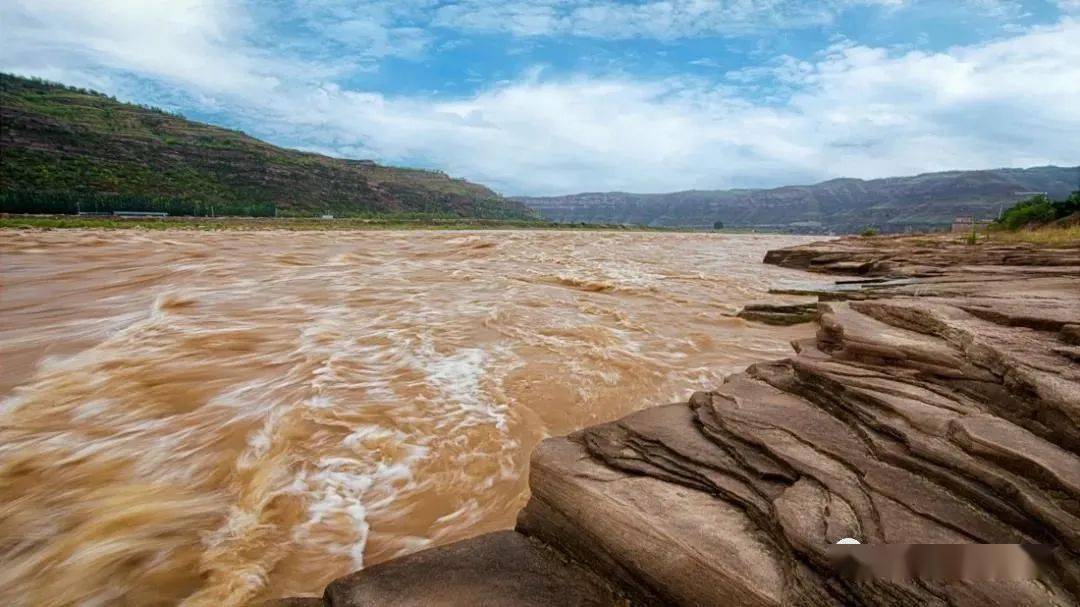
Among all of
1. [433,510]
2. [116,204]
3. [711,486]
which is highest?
[116,204]

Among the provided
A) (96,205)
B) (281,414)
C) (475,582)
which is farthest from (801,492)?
(96,205)

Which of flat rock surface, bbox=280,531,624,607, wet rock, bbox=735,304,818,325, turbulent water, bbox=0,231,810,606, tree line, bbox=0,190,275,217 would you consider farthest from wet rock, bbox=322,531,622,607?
tree line, bbox=0,190,275,217

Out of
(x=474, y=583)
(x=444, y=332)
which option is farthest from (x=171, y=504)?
(x=444, y=332)

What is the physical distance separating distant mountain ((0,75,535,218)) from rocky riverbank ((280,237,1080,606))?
236 feet

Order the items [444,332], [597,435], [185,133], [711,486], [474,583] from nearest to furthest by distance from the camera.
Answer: [474,583]
[711,486]
[597,435]
[444,332]
[185,133]

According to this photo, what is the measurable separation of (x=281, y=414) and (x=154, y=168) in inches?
4304

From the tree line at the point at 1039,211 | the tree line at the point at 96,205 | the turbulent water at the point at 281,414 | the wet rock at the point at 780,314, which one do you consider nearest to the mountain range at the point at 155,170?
A: the tree line at the point at 96,205

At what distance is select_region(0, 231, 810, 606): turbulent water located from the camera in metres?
3.72

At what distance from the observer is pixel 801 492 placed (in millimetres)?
2859

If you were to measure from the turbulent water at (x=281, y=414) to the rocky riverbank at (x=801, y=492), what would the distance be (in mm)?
1092

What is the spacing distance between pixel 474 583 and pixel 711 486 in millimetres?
1472

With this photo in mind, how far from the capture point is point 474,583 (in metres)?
2.80

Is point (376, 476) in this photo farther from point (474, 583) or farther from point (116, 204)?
point (116, 204)

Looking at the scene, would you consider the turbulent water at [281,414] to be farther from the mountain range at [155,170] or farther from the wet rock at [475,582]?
the mountain range at [155,170]
